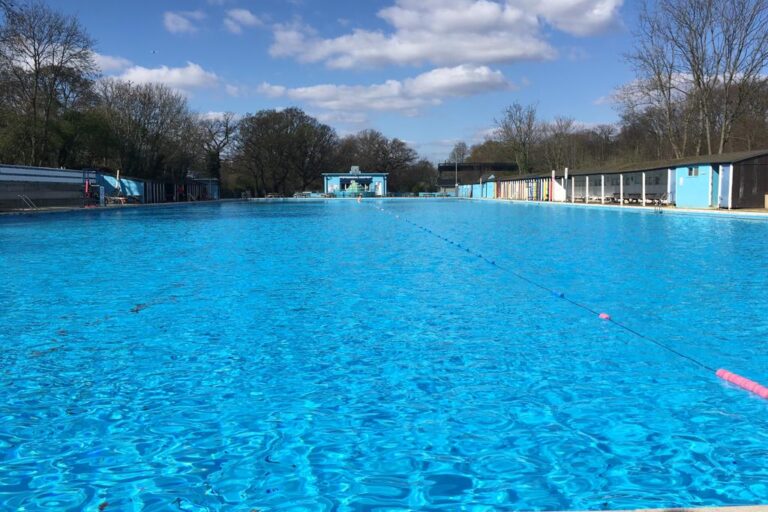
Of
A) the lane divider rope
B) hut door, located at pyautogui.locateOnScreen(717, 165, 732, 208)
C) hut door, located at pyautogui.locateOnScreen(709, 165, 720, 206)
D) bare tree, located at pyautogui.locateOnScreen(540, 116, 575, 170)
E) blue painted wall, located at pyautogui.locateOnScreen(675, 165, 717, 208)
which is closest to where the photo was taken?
the lane divider rope

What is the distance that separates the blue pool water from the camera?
3.18m

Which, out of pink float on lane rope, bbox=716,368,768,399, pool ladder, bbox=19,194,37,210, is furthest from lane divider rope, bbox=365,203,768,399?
pool ladder, bbox=19,194,37,210

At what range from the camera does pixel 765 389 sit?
4.41 m

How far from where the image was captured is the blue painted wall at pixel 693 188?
26.6 meters

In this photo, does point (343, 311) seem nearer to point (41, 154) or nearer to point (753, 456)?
point (753, 456)

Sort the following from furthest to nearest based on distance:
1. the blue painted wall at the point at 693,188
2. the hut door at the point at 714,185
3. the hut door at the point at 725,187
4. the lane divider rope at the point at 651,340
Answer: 1. the blue painted wall at the point at 693,188
2. the hut door at the point at 714,185
3. the hut door at the point at 725,187
4. the lane divider rope at the point at 651,340

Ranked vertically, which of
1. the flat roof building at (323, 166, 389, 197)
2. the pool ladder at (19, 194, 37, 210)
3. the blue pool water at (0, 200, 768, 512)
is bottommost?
the blue pool water at (0, 200, 768, 512)

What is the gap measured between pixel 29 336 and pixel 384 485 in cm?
468

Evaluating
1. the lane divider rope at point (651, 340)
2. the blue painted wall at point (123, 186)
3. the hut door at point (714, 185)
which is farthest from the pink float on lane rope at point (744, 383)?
the blue painted wall at point (123, 186)

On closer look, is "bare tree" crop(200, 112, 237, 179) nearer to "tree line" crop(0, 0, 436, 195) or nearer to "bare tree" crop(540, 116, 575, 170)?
"tree line" crop(0, 0, 436, 195)

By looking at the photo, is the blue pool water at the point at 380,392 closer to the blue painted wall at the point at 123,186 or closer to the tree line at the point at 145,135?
the tree line at the point at 145,135

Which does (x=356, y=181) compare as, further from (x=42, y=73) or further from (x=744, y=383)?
(x=744, y=383)

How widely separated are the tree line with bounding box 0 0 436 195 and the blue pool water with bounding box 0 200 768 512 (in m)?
23.0

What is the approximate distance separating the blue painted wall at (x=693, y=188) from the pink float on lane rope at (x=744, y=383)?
24339 millimetres
